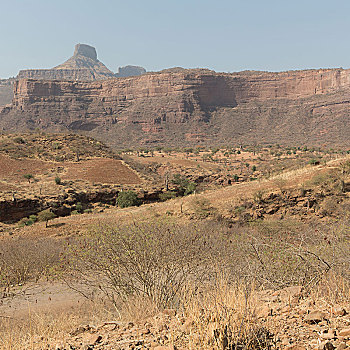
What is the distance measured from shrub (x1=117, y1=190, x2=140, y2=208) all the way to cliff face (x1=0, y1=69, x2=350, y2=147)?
57.1 metres

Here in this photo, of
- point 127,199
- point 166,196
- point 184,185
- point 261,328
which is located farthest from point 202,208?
point 184,185

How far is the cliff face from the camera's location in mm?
88500

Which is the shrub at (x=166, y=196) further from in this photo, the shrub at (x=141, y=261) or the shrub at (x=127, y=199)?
the shrub at (x=141, y=261)

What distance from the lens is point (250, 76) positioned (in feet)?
368

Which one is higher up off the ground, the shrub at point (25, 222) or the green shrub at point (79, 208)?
the green shrub at point (79, 208)

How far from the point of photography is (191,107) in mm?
102625

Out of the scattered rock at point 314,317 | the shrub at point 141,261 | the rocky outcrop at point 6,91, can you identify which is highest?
the rocky outcrop at point 6,91

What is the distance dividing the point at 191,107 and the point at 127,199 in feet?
260

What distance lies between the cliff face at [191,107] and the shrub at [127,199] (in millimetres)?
57051

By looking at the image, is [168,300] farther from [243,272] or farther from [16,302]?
[16,302]

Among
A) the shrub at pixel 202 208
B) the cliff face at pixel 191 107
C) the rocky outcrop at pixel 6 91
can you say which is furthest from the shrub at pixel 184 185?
the rocky outcrop at pixel 6 91

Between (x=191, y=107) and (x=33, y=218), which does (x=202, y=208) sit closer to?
(x=33, y=218)

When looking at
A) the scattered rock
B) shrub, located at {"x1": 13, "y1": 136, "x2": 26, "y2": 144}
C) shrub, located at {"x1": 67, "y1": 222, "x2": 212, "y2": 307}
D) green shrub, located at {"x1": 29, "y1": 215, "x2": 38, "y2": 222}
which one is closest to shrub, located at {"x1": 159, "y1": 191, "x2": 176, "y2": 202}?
green shrub, located at {"x1": 29, "y1": 215, "x2": 38, "y2": 222}

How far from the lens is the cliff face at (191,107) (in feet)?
290
